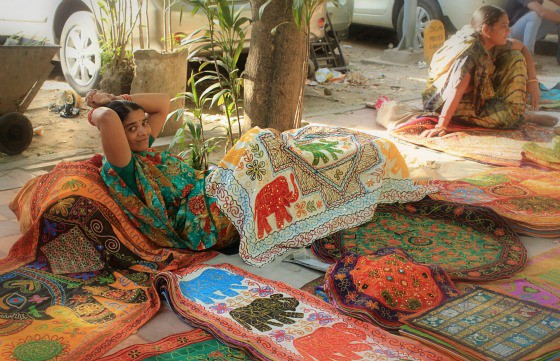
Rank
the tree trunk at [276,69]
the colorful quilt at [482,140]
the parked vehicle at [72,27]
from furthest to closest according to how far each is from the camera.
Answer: the parked vehicle at [72,27] < the colorful quilt at [482,140] < the tree trunk at [276,69]

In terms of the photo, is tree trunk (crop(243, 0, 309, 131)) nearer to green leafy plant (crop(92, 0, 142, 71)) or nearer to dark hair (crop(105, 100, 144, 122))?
dark hair (crop(105, 100, 144, 122))

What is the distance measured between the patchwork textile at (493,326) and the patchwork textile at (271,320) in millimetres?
106

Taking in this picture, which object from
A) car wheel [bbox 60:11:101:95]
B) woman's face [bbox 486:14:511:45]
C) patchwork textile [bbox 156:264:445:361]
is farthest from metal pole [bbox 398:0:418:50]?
patchwork textile [bbox 156:264:445:361]

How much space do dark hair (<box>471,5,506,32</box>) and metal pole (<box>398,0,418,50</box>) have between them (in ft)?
14.7

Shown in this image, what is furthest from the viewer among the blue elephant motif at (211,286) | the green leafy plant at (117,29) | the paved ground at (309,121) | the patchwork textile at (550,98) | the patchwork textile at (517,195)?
the patchwork textile at (550,98)

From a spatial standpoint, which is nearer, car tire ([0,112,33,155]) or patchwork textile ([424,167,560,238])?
patchwork textile ([424,167,560,238])

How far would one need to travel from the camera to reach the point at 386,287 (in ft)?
9.80

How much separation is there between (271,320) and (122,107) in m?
1.37

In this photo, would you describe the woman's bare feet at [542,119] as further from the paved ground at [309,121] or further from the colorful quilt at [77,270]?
the colorful quilt at [77,270]

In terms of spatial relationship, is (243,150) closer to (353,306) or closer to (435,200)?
(353,306)

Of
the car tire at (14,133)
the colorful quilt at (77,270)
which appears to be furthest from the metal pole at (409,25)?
the colorful quilt at (77,270)

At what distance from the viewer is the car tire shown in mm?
5211

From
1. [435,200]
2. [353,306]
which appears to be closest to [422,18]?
[435,200]

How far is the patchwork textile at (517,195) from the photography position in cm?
404
